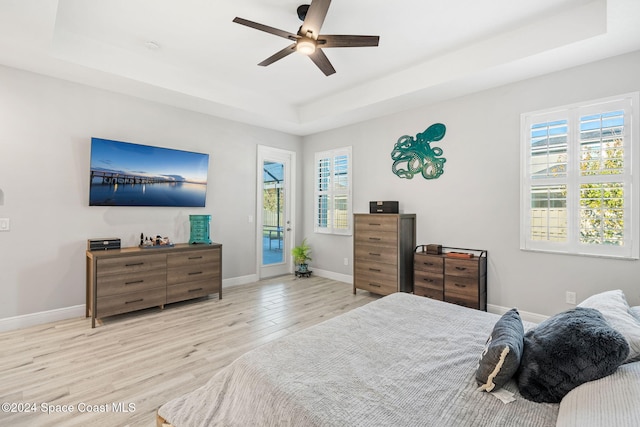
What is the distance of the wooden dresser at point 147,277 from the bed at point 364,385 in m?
2.29

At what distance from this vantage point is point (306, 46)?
259 centimetres

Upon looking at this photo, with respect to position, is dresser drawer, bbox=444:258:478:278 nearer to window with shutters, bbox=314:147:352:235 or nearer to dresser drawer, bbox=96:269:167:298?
window with shutters, bbox=314:147:352:235

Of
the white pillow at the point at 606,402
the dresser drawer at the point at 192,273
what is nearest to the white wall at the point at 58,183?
the dresser drawer at the point at 192,273

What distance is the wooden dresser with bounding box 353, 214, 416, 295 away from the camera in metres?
4.19

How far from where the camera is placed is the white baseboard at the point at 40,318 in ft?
10.5

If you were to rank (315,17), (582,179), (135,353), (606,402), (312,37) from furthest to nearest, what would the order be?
(582,179) → (135,353) → (312,37) → (315,17) → (606,402)

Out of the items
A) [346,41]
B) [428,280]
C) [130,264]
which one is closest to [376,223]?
[428,280]

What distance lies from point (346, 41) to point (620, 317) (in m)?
2.50

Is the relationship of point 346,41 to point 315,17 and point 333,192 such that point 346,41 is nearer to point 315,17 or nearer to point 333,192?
point 315,17

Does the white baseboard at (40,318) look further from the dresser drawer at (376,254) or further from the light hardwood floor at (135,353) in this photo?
the dresser drawer at (376,254)

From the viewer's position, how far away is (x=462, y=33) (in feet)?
10.1

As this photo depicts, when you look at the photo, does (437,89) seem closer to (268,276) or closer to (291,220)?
(291,220)

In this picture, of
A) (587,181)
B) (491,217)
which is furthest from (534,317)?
(587,181)

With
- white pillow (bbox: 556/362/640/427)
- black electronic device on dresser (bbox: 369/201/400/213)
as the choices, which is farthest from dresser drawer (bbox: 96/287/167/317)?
white pillow (bbox: 556/362/640/427)
